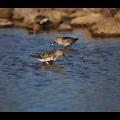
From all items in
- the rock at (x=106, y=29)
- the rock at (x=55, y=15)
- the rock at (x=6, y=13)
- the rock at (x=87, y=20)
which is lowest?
the rock at (x=106, y=29)

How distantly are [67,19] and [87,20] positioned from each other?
0.46ft

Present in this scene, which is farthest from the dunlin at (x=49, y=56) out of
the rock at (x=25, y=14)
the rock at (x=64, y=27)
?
the rock at (x=25, y=14)

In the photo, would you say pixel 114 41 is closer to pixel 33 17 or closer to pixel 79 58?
pixel 79 58

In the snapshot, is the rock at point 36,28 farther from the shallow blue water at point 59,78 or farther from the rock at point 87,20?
the rock at point 87,20

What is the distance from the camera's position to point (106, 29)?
3.45 metres

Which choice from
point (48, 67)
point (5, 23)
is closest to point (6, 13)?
point (5, 23)

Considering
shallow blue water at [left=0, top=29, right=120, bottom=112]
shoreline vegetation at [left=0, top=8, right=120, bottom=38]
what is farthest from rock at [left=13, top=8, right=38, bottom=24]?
shallow blue water at [left=0, top=29, right=120, bottom=112]

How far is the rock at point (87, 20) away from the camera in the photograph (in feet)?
11.3

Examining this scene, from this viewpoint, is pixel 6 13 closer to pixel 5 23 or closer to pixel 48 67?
pixel 5 23

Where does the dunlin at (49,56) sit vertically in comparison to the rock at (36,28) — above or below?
below
